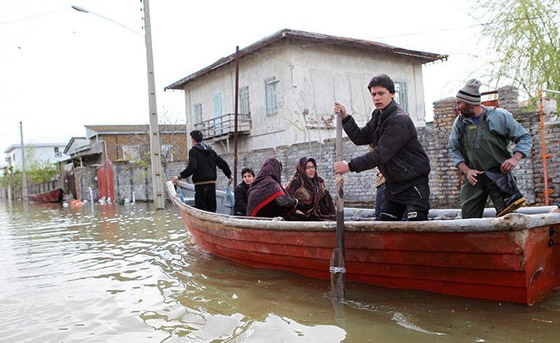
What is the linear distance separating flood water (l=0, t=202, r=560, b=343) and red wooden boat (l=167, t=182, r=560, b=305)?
12 centimetres

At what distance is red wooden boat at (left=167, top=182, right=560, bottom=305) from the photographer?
11.2 ft

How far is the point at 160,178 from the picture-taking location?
1560 cm

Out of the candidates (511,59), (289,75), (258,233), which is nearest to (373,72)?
(289,75)

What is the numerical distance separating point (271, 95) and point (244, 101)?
6.91 ft

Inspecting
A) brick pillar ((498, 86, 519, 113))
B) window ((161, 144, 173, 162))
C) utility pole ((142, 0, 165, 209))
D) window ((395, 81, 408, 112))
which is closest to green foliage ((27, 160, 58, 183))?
window ((161, 144, 173, 162))

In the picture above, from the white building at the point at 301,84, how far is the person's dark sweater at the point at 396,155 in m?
12.9

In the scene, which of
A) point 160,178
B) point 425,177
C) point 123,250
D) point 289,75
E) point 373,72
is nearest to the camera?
point 425,177

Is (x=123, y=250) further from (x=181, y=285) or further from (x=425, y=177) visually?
(x=425, y=177)

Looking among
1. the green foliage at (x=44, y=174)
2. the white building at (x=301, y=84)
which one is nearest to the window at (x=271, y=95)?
the white building at (x=301, y=84)

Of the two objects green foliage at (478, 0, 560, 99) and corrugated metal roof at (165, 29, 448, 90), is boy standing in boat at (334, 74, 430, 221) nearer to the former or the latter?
green foliage at (478, 0, 560, 99)

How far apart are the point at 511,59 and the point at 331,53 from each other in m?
9.45

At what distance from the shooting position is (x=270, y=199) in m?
5.60

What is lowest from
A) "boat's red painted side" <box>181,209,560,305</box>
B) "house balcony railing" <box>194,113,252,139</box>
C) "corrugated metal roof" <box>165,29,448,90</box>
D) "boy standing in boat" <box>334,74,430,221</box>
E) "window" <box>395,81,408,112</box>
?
"boat's red painted side" <box>181,209,560,305</box>

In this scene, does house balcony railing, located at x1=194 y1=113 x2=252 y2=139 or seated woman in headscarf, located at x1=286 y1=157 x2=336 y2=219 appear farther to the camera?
house balcony railing, located at x1=194 y1=113 x2=252 y2=139
